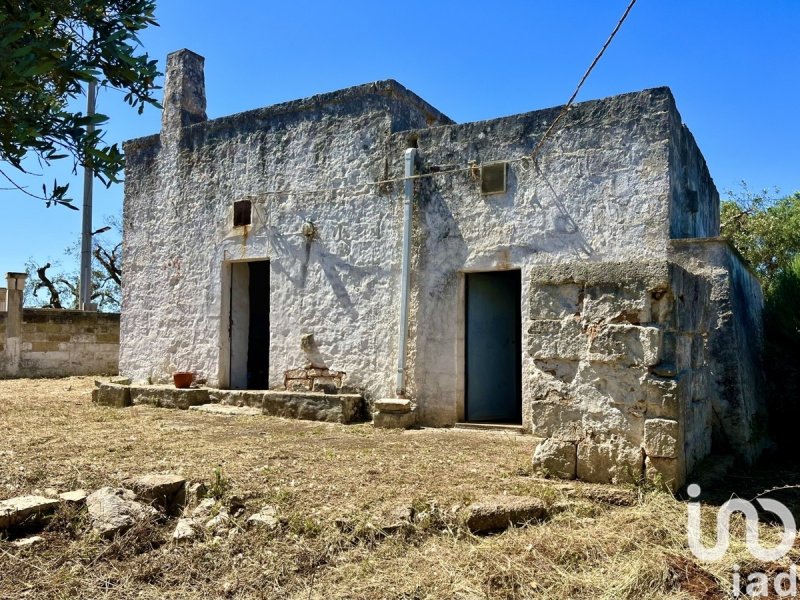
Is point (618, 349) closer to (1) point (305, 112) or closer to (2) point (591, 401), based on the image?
(2) point (591, 401)

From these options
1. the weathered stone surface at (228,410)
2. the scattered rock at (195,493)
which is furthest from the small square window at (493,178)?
the scattered rock at (195,493)

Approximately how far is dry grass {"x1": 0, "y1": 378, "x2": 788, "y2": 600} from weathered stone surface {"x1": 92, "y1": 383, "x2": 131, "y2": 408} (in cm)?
415

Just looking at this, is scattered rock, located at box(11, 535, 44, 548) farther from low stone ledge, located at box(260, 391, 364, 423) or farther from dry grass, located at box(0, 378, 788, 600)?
low stone ledge, located at box(260, 391, 364, 423)

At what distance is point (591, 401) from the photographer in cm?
488

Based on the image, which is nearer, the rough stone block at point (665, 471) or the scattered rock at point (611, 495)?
the scattered rock at point (611, 495)

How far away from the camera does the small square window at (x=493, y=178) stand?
837 cm

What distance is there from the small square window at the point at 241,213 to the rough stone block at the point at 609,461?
7172 mm

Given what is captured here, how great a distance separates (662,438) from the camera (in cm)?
457

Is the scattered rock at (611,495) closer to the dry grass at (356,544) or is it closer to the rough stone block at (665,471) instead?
the dry grass at (356,544)

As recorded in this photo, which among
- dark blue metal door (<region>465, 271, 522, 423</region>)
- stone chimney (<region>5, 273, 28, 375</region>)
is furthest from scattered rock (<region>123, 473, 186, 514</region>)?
stone chimney (<region>5, 273, 28, 375</region>)

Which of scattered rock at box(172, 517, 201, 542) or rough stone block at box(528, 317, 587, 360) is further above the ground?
rough stone block at box(528, 317, 587, 360)

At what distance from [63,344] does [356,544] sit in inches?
510

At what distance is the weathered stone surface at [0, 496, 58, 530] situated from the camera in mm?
4172

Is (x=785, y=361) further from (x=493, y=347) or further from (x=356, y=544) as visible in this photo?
(x=356, y=544)
